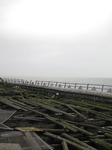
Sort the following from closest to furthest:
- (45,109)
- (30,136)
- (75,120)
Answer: (30,136)
(75,120)
(45,109)

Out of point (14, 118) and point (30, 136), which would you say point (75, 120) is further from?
point (30, 136)

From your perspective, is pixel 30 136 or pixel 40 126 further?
pixel 40 126

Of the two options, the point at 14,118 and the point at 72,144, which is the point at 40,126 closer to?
the point at 14,118

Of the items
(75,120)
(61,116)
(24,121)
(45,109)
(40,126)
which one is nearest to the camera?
(40,126)

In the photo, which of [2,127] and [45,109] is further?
[45,109]

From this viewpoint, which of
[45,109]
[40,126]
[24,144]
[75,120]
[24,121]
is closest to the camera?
[24,144]

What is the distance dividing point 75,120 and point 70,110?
3658mm

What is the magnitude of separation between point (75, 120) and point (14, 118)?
354cm

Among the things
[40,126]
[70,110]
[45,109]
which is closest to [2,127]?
[40,126]

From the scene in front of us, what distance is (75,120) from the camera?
567 inches

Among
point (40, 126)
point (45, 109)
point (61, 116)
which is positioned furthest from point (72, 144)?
point (45, 109)

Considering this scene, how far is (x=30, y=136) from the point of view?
10281 mm

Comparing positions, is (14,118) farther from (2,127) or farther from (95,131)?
(95,131)

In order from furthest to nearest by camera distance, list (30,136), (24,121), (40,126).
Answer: (24,121) → (40,126) → (30,136)
